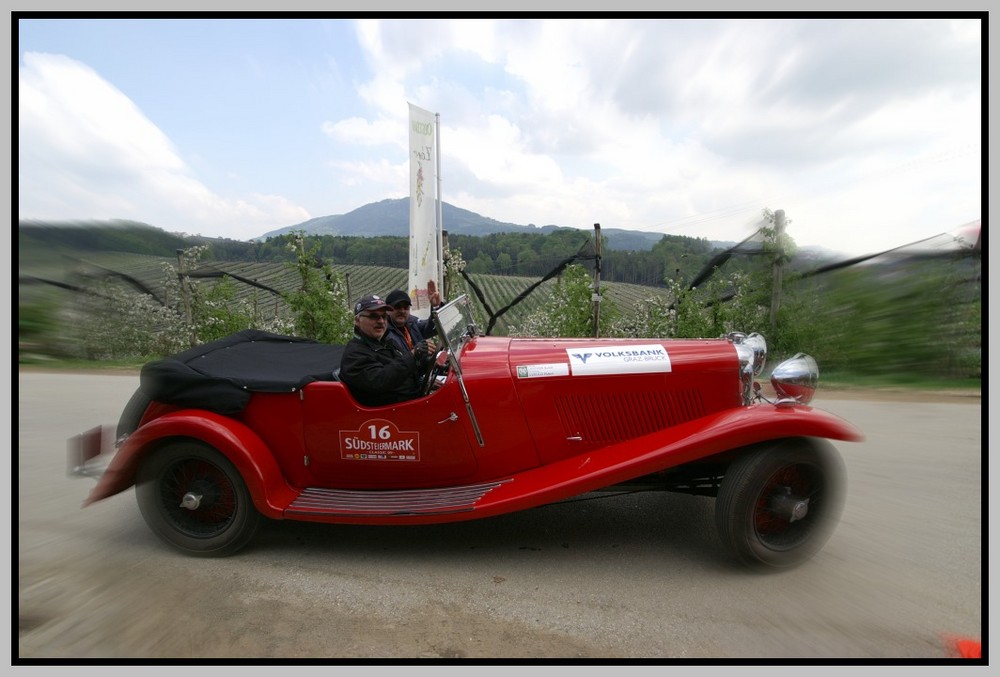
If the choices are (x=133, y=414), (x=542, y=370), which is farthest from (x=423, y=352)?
(x=133, y=414)

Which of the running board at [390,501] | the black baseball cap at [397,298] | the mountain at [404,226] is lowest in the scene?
the running board at [390,501]

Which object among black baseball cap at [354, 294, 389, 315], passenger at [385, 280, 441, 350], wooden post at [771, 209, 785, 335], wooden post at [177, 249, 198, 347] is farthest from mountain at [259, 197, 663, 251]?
black baseball cap at [354, 294, 389, 315]

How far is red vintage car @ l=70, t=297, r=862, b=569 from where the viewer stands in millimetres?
3070

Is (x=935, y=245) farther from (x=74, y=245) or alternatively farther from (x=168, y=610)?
(x=74, y=245)

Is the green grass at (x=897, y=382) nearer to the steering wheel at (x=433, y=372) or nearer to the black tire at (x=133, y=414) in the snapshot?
the steering wheel at (x=433, y=372)

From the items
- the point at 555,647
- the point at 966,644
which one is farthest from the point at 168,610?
the point at 966,644

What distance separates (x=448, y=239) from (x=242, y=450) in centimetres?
683

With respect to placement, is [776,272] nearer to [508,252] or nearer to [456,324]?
[508,252]

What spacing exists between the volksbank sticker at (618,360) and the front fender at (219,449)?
196cm

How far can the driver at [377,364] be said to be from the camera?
3160mm

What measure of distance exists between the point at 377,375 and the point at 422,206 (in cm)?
434

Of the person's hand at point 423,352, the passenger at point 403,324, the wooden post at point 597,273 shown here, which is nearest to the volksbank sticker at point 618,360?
the person's hand at point 423,352

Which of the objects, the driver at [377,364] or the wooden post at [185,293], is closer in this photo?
the driver at [377,364]

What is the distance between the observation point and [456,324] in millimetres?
3723
